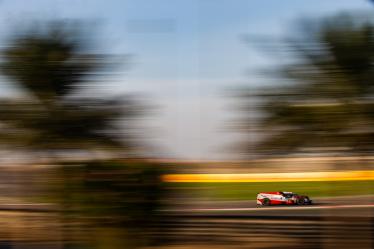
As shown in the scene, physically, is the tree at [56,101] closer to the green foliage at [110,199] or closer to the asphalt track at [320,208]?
the green foliage at [110,199]

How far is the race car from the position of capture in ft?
23.0

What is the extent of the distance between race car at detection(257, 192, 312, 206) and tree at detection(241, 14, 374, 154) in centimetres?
93

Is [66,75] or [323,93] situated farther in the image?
[66,75]

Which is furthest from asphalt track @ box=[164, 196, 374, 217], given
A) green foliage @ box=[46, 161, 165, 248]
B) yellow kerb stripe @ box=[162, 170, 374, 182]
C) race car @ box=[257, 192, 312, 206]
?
green foliage @ box=[46, 161, 165, 248]

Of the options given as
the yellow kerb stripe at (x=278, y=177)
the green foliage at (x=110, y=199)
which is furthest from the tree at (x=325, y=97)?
the green foliage at (x=110, y=199)

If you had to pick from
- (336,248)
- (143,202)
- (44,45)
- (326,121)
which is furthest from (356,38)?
(44,45)

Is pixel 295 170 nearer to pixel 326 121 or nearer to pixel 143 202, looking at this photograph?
pixel 326 121

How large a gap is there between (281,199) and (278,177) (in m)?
0.97

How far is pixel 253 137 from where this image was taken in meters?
8.12

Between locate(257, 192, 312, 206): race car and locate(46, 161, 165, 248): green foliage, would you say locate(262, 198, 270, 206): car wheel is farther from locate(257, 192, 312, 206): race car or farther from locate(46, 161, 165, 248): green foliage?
locate(46, 161, 165, 248): green foliage

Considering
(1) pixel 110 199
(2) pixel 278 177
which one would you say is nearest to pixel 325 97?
(2) pixel 278 177

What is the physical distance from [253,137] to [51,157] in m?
2.64

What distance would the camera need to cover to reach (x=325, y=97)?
7836 mm

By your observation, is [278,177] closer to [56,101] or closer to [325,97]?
[325,97]
